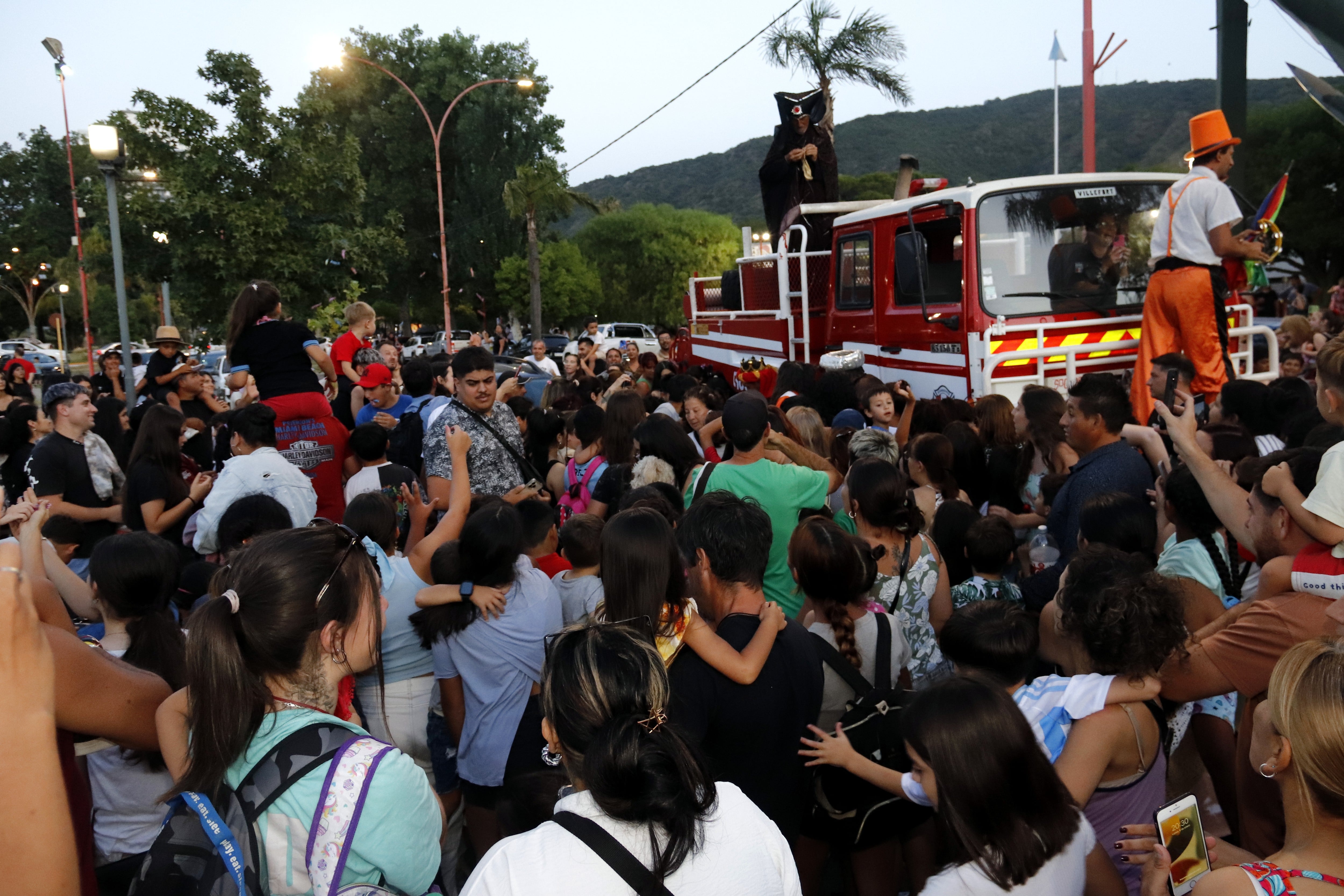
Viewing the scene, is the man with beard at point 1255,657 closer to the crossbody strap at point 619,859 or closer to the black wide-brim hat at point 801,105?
the crossbody strap at point 619,859

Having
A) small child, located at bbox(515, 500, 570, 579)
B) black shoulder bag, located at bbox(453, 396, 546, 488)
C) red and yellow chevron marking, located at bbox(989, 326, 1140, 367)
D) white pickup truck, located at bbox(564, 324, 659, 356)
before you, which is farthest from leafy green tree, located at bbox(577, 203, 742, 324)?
small child, located at bbox(515, 500, 570, 579)

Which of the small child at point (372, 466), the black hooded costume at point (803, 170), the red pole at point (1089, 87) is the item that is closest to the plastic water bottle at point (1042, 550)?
the small child at point (372, 466)

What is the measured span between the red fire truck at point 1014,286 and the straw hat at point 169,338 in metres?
5.91

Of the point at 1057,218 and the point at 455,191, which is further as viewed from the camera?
the point at 455,191

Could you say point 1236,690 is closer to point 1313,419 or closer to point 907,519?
point 907,519

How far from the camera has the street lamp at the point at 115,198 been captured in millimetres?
10320

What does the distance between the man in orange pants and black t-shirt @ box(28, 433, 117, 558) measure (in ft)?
23.8

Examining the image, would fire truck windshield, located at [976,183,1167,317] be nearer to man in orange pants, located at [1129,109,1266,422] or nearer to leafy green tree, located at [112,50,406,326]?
man in orange pants, located at [1129,109,1266,422]

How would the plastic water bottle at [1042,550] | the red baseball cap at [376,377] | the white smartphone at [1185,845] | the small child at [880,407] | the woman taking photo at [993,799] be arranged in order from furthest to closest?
the red baseball cap at [376,377] < the small child at [880,407] < the plastic water bottle at [1042,550] < the woman taking photo at [993,799] < the white smartphone at [1185,845]

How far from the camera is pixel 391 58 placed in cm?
4662

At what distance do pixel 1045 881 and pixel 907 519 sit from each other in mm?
1974

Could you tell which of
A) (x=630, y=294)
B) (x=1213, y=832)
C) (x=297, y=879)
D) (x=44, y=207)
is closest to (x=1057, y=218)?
(x=1213, y=832)

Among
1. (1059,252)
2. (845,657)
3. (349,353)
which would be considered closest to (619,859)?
(845,657)

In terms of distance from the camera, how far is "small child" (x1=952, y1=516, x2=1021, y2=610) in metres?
4.26
